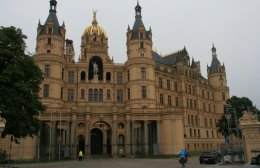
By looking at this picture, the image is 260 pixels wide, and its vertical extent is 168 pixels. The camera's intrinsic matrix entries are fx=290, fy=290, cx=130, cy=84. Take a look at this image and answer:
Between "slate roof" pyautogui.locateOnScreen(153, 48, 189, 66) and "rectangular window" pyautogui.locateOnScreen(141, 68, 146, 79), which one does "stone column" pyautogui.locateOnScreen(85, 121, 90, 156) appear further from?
"slate roof" pyautogui.locateOnScreen(153, 48, 189, 66)

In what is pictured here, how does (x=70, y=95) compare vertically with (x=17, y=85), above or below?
above

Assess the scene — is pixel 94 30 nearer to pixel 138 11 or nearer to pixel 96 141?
pixel 138 11

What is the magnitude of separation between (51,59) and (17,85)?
3403 centimetres

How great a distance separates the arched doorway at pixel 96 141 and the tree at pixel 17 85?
2672 cm

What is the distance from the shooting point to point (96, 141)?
190ft

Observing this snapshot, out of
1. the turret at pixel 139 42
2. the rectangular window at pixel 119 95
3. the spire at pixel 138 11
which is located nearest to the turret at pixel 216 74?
the turret at pixel 139 42

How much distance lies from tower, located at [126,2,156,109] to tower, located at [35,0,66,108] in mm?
15079

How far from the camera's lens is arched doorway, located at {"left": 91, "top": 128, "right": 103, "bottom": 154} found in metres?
57.3

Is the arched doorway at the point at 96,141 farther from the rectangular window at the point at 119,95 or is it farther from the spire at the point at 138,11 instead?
the spire at the point at 138,11

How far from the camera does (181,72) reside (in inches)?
3278

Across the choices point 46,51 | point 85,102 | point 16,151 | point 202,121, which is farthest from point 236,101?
point 16,151

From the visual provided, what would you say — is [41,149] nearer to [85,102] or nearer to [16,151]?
[16,151]

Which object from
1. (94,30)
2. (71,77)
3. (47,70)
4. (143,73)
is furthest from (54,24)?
(94,30)

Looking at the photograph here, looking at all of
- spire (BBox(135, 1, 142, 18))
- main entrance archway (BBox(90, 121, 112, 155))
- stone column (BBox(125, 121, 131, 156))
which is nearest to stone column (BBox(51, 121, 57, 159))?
main entrance archway (BBox(90, 121, 112, 155))
